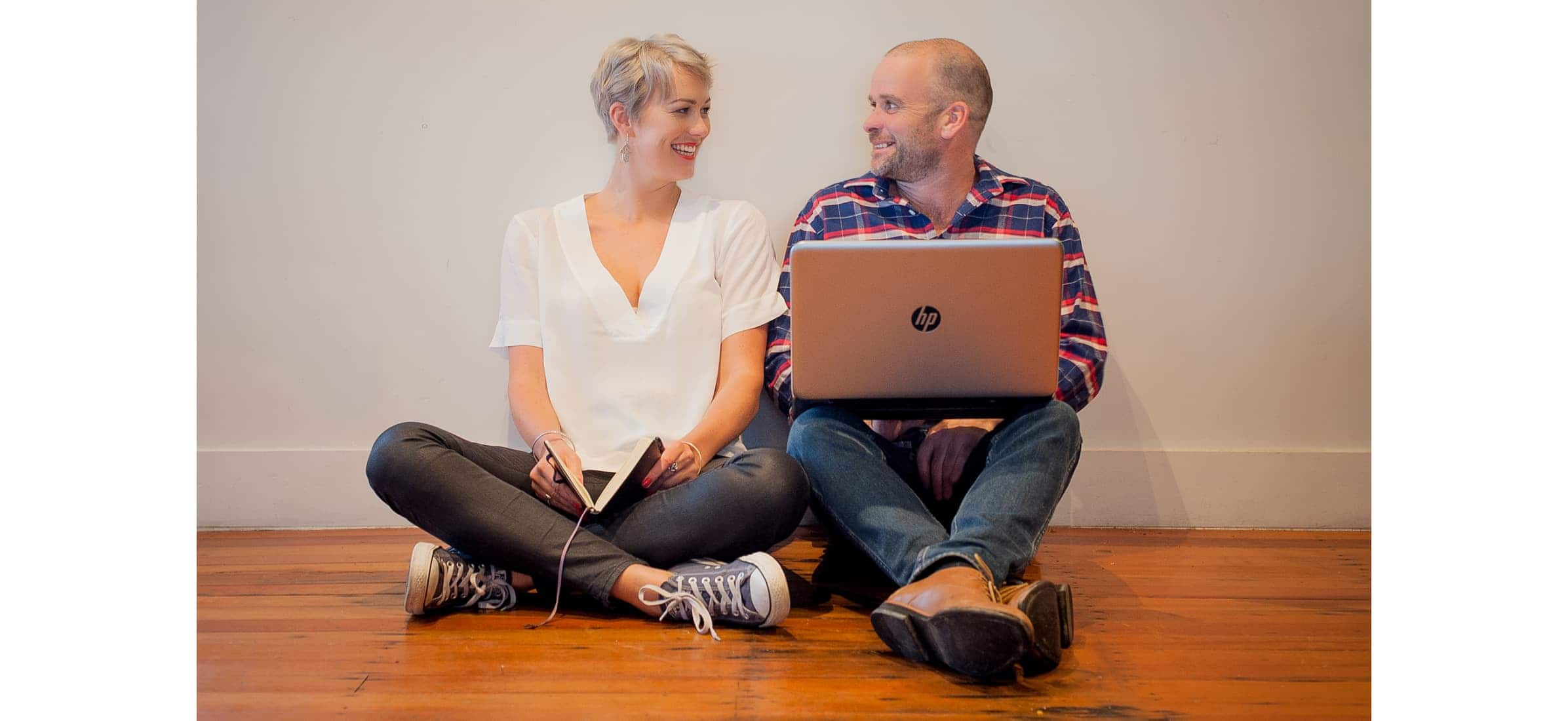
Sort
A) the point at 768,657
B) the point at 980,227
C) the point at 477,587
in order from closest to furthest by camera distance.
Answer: the point at 768,657, the point at 477,587, the point at 980,227

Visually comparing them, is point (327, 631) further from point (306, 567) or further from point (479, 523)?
point (306, 567)

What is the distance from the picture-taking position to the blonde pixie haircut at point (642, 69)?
2043mm

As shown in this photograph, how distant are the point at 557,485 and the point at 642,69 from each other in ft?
2.66

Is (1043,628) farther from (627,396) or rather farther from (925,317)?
(627,396)

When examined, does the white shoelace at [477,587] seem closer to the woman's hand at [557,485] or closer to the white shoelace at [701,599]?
the woman's hand at [557,485]

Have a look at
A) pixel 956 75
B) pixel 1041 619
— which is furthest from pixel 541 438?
pixel 956 75

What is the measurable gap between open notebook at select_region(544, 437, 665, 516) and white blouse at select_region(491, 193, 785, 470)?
0.22 metres

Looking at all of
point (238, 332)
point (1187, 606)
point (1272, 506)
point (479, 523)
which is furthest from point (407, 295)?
point (1272, 506)

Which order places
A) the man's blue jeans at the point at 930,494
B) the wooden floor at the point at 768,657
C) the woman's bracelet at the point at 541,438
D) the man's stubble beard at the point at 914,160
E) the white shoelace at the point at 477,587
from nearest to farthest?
the wooden floor at the point at 768,657
the man's blue jeans at the point at 930,494
the white shoelace at the point at 477,587
the woman's bracelet at the point at 541,438
the man's stubble beard at the point at 914,160

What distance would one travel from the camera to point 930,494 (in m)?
1.84

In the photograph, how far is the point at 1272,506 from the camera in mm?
2373

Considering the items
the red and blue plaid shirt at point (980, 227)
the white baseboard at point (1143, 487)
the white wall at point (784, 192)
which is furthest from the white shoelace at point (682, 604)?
the white baseboard at point (1143, 487)

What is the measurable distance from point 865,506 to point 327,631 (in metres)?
0.80

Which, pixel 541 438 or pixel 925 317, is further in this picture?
pixel 541 438
